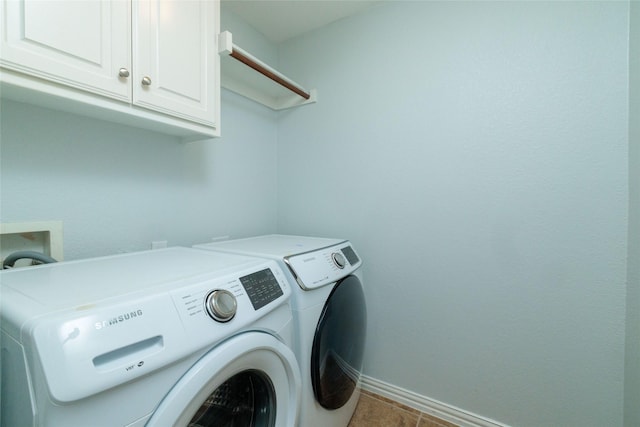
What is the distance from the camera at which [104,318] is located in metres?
0.49

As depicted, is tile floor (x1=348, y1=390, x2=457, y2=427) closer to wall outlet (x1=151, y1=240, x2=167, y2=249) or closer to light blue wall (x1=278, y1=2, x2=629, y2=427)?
light blue wall (x1=278, y1=2, x2=629, y2=427)

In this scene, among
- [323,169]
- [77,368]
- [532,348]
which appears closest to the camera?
[77,368]

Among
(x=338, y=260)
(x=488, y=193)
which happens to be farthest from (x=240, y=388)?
(x=488, y=193)

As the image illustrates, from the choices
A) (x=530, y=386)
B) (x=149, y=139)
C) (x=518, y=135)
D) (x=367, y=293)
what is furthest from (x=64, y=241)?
(x=530, y=386)

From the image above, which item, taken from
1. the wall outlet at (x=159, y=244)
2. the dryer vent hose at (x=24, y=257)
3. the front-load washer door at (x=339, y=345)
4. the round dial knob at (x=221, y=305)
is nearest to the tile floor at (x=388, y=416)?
the front-load washer door at (x=339, y=345)

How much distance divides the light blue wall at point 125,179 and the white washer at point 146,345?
27 cm

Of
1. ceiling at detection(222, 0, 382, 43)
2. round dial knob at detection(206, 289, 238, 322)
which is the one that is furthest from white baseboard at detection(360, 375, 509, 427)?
ceiling at detection(222, 0, 382, 43)

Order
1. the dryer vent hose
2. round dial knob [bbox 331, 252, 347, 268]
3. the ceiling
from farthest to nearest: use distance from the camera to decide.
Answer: the ceiling
round dial knob [bbox 331, 252, 347, 268]
the dryer vent hose

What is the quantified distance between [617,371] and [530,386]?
0.31 m

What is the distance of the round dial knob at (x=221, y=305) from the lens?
636 millimetres

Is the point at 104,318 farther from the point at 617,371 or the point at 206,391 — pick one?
the point at 617,371

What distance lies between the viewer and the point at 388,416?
141 centimetres

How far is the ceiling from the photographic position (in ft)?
5.04

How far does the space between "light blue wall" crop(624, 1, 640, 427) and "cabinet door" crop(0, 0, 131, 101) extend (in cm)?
177
